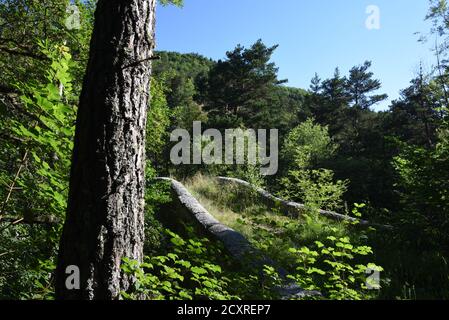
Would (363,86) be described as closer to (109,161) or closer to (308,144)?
(308,144)

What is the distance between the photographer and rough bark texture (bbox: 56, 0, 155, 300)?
2375 mm

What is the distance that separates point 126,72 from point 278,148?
33.7 metres

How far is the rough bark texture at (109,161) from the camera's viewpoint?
2.38 m

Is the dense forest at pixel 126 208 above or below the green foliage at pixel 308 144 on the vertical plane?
below

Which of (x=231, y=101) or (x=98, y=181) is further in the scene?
(x=231, y=101)

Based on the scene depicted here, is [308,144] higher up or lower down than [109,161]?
higher up

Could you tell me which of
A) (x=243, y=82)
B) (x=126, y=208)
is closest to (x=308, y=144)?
(x=243, y=82)

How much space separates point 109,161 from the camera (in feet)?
7.97

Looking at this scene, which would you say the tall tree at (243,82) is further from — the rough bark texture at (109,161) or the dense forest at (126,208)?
the rough bark texture at (109,161)

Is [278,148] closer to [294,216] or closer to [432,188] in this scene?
[294,216]

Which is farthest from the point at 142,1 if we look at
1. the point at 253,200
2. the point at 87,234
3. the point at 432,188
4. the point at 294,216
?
the point at 253,200

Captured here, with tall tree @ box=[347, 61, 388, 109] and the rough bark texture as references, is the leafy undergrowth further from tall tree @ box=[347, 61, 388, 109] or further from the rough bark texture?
tall tree @ box=[347, 61, 388, 109]

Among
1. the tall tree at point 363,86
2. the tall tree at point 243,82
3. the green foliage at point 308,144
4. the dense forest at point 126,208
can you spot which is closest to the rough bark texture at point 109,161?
the dense forest at point 126,208
